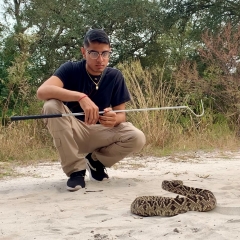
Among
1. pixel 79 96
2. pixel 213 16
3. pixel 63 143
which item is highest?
pixel 213 16

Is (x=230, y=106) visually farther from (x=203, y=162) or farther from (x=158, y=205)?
(x=158, y=205)

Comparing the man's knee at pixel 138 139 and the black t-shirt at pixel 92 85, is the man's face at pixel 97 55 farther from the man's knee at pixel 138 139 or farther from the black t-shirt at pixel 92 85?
the man's knee at pixel 138 139

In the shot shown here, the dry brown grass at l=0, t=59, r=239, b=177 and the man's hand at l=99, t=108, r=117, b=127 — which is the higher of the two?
the man's hand at l=99, t=108, r=117, b=127

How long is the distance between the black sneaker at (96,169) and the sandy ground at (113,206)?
0.40 feet

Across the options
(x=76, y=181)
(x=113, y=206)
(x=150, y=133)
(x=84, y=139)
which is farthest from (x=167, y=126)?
(x=113, y=206)

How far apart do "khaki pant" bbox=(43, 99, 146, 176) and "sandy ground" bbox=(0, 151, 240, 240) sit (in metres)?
0.27

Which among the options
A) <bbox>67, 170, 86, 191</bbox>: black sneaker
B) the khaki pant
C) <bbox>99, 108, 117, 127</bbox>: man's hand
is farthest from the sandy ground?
<bbox>99, 108, 117, 127</bbox>: man's hand

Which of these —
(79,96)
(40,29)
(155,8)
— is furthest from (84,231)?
(40,29)

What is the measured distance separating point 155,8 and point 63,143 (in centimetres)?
1328

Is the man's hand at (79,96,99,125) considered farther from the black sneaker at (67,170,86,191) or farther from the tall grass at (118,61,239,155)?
the tall grass at (118,61,239,155)

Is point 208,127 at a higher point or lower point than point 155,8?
lower

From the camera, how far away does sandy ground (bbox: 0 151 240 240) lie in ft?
9.32

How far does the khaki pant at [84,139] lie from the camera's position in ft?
14.1

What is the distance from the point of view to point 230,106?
961 centimetres
